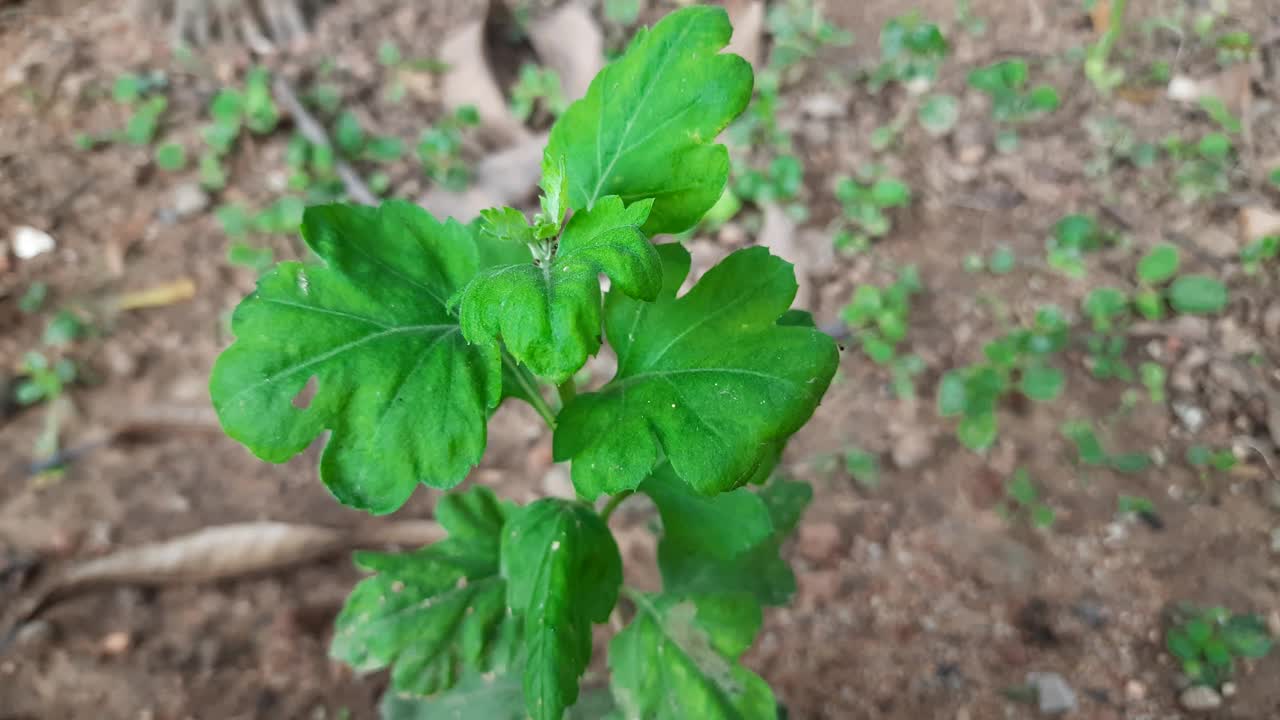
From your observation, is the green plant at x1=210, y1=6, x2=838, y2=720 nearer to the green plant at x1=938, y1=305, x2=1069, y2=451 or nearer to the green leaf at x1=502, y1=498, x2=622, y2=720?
the green leaf at x1=502, y1=498, x2=622, y2=720

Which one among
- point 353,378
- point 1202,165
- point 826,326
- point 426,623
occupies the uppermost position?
point 353,378

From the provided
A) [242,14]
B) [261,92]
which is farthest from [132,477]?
[242,14]

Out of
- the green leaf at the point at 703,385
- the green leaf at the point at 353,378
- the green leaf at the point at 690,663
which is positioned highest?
the green leaf at the point at 353,378

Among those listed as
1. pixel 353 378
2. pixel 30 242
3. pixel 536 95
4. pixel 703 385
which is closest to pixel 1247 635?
pixel 703 385

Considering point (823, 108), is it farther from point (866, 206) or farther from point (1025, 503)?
point (1025, 503)

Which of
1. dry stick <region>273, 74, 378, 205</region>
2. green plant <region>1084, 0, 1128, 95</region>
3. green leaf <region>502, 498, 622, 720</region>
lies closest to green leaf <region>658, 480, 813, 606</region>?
green leaf <region>502, 498, 622, 720</region>

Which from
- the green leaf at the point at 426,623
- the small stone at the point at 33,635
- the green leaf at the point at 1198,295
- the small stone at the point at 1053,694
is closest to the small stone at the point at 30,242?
the small stone at the point at 33,635

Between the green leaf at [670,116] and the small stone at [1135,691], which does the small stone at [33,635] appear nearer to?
the green leaf at [670,116]
